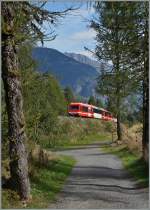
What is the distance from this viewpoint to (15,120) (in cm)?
1448

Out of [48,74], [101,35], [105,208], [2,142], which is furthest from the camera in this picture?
[101,35]

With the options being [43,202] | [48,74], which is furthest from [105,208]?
[48,74]

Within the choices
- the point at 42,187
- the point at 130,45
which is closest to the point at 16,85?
the point at 42,187

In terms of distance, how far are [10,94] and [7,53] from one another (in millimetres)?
1001

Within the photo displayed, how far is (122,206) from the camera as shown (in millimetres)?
14469

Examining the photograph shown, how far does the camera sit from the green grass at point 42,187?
14.1 metres

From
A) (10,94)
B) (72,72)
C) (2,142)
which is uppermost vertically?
(10,94)

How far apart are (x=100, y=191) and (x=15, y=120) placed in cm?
432

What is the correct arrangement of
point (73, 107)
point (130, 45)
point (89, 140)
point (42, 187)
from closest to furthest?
1. point (42, 187)
2. point (130, 45)
3. point (89, 140)
4. point (73, 107)

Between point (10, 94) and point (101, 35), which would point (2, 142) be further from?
point (101, 35)

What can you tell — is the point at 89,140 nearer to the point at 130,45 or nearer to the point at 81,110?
the point at 81,110

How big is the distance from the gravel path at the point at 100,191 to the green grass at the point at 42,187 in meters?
0.26

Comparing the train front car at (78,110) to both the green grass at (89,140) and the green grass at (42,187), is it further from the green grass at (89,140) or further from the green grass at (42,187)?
the green grass at (42,187)

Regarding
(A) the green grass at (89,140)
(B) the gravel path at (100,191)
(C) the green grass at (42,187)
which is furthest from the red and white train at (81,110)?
(B) the gravel path at (100,191)
